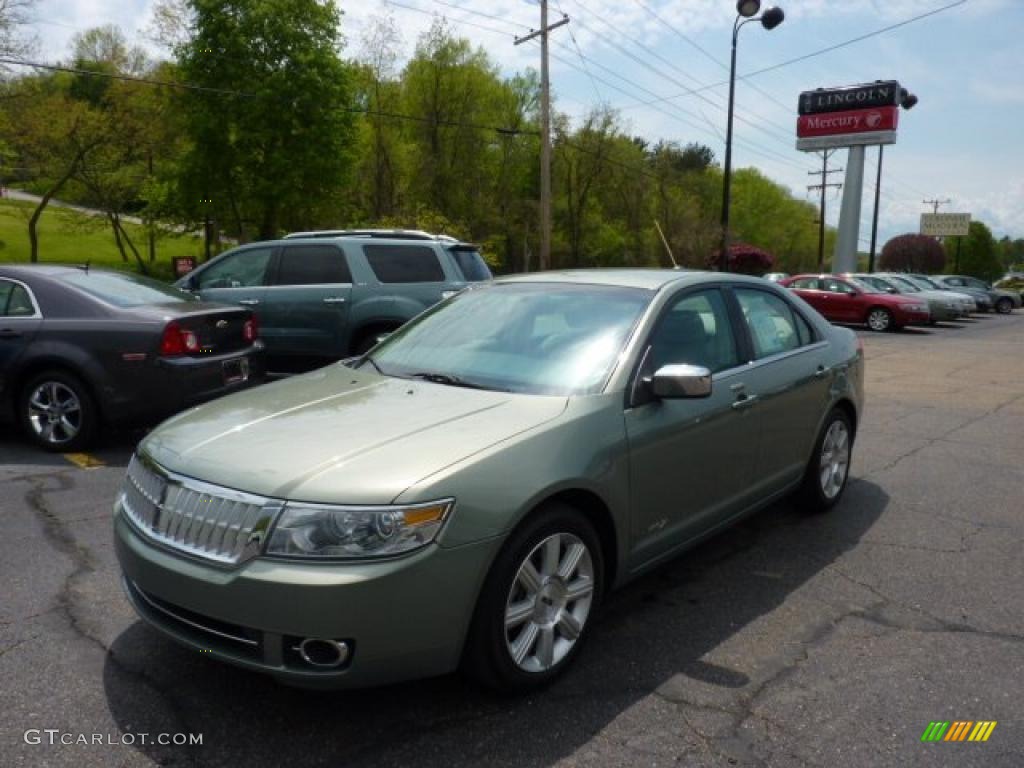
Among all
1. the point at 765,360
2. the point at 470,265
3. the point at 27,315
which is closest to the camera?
the point at 765,360

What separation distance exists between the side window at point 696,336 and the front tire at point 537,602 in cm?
91

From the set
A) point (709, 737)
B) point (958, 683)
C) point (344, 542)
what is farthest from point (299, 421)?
point (958, 683)

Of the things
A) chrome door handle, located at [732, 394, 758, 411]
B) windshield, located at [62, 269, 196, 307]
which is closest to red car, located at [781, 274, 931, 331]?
windshield, located at [62, 269, 196, 307]

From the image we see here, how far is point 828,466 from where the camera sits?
16.9ft

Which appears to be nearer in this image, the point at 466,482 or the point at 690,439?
the point at 466,482

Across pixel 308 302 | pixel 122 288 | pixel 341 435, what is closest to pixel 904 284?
pixel 308 302

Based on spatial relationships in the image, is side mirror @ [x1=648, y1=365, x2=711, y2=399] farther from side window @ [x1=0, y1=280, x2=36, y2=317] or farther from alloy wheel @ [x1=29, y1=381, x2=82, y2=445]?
side window @ [x1=0, y1=280, x2=36, y2=317]

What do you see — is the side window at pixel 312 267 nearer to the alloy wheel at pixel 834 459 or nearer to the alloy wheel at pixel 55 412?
the alloy wheel at pixel 55 412

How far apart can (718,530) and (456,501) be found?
1863mm

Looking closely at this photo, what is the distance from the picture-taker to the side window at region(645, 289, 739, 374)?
373 cm

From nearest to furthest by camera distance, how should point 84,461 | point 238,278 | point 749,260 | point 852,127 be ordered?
1. point 84,461
2. point 238,278
3. point 852,127
4. point 749,260

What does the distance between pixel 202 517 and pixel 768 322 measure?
129 inches

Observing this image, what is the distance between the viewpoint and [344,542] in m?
2.50

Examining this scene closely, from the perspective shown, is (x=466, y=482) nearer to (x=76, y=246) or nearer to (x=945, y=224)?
(x=76, y=246)
